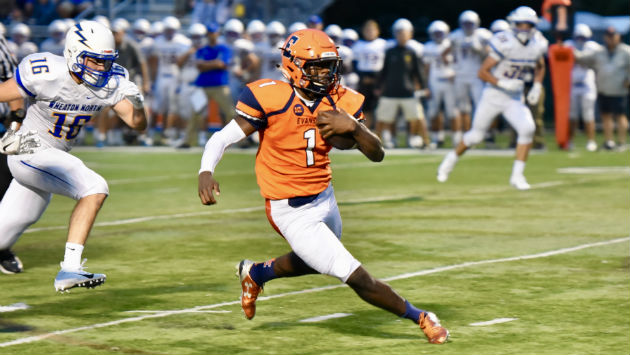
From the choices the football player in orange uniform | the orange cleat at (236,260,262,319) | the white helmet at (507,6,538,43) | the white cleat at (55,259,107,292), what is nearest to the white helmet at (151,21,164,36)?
the white helmet at (507,6,538,43)

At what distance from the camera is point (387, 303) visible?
586cm

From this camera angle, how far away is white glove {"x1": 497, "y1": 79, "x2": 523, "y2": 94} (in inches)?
518

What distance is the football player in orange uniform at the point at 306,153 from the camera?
5.86 metres

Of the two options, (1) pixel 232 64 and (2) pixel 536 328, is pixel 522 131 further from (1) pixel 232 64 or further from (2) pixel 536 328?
(1) pixel 232 64

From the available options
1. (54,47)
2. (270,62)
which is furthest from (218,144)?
(54,47)

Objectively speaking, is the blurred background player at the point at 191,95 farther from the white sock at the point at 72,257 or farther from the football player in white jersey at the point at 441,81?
the white sock at the point at 72,257

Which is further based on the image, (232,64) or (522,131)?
(232,64)

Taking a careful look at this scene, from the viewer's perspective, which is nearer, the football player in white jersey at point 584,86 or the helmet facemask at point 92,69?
the helmet facemask at point 92,69

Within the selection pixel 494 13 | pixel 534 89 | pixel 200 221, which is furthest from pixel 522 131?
pixel 494 13

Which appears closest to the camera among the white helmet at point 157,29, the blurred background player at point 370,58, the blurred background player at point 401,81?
the blurred background player at point 401,81

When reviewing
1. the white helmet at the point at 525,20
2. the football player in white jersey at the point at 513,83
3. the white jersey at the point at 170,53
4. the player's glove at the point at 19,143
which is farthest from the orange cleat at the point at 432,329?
the white jersey at the point at 170,53

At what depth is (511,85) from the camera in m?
13.2

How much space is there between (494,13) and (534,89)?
1628cm

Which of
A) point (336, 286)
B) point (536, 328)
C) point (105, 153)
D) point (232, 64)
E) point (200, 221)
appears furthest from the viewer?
point (232, 64)
